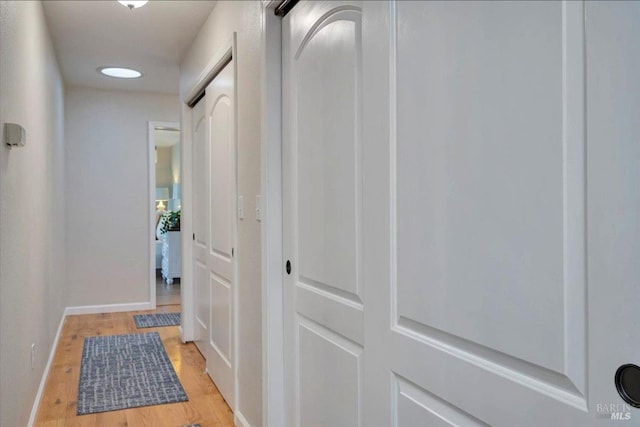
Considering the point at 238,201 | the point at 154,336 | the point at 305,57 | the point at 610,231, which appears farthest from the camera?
the point at 154,336

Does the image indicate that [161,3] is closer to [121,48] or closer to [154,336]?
[121,48]

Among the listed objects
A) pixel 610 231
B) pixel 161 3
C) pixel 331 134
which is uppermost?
pixel 161 3

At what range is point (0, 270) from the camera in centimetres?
186

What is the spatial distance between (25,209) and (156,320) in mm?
2909

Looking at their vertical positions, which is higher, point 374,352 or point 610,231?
point 610,231

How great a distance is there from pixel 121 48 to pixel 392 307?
3.77 meters

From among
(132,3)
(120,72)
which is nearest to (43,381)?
(132,3)

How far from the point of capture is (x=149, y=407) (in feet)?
9.41

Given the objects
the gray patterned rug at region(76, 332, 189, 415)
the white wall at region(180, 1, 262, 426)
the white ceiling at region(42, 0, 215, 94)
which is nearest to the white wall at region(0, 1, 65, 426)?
the white ceiling at region(42, 0, 215, 94)

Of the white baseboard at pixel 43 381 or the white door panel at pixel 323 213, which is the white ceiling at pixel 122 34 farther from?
the white baseboard at pixel 43 381

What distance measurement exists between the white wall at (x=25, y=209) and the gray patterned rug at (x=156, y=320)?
1.08 metres

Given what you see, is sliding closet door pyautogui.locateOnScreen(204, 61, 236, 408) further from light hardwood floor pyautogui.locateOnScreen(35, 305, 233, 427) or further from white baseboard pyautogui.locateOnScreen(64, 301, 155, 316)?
white baseboard pyautogui.locateOnScreen(64, 301, 155, 316)

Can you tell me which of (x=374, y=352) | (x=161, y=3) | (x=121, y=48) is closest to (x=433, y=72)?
(x=374, y=352)

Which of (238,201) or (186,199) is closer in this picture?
(238,201)
